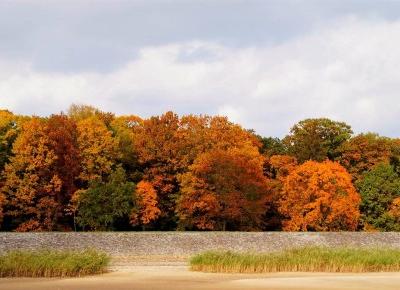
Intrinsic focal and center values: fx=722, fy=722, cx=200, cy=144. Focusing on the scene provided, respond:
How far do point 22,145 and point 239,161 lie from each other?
2378cm

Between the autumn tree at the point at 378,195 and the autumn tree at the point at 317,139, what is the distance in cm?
748

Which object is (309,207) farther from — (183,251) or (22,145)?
(22,145)

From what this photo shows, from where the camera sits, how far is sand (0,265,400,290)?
118 feet

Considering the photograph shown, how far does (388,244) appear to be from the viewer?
2817 inches

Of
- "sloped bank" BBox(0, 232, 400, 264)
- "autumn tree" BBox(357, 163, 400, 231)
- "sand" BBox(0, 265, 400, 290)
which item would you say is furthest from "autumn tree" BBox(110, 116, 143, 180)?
"sand" BBox(0, 265, 400, 290)

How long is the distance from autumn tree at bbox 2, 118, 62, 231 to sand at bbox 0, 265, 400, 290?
3093 cm

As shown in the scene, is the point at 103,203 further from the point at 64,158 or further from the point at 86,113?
the point at 86,113

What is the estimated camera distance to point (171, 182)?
276ft

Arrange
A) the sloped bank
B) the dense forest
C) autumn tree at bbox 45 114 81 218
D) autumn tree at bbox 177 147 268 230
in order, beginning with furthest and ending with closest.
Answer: autumn tree at bbox 45 114 81 218 → autumn tree at bbox 177 147 268 230 → the dense forest → the sloped bank

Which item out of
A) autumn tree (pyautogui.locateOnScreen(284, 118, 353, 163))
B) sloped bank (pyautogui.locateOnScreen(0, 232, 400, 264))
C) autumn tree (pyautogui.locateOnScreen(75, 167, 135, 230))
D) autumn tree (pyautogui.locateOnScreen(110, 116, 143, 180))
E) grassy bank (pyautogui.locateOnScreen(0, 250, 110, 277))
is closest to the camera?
grassy bank (pyautogui.locateOnScreen(0, 250, 110, 277))

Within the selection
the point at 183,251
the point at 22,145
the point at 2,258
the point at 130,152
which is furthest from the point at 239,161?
the point at 2,258

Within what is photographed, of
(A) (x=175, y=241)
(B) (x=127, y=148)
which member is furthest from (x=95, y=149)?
(A) (x=175, y=241)

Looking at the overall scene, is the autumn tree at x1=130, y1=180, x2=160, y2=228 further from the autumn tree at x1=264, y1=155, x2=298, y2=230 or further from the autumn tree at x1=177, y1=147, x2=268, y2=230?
the autumn tree at x1=264, y1=155, x2=298, y2=230

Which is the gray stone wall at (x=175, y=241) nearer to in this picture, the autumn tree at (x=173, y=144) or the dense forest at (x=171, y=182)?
the dense forest at (x=171, y=182)
